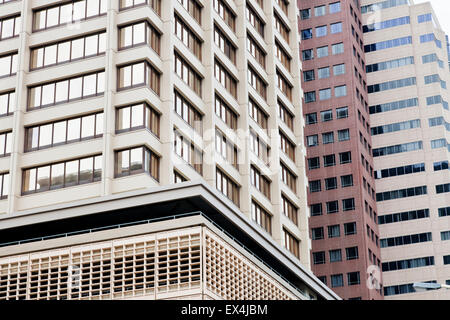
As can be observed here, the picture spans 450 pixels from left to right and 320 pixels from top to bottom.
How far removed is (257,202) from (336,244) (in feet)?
183

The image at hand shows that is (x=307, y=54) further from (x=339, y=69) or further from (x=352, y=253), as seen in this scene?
(x=352, y=253)

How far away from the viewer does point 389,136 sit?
446ft

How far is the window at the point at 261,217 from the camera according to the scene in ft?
212

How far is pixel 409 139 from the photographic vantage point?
5315 inches

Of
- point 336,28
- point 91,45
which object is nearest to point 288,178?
point 91,45

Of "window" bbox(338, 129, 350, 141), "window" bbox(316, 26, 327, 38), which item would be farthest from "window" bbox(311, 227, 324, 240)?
"window" bbox(316, 26, 327, 38)

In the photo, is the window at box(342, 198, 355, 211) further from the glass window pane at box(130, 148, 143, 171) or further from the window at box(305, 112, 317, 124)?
the glass window pane at box(130, 148, 143, 171)

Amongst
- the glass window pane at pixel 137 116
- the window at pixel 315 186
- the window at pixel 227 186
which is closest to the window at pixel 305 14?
the window at pixel 315 186

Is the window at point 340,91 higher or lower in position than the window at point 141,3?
higher

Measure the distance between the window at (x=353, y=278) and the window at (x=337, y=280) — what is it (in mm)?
1084

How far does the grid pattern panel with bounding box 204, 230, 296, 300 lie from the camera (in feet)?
159

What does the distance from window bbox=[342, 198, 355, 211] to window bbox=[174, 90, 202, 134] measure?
64202 mm

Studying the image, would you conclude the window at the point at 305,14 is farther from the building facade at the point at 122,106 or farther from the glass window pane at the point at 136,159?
the glass window pane at the point at 136,159

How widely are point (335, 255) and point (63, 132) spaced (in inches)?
2740
